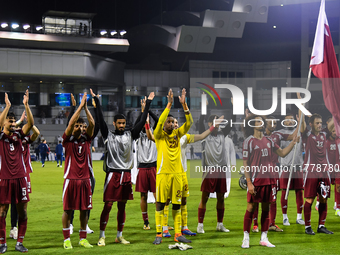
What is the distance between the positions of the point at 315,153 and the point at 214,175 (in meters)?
2.20

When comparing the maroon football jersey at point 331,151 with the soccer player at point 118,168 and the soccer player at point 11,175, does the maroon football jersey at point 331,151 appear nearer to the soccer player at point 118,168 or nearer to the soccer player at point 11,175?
the soccer player at point 118,168

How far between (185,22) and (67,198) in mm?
41243

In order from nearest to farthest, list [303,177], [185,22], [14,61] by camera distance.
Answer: [303,177]
[14,61]
[185,22]

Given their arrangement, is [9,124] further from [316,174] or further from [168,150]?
[316,174]

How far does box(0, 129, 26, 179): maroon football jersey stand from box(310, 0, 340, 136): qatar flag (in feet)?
20.6

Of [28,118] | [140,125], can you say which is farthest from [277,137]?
[28,118]

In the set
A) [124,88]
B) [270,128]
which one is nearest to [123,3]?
[124,88]

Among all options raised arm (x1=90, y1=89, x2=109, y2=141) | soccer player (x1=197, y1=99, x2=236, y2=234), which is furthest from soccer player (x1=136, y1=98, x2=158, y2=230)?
raised arm (x1=90, y1=89, x2=109, y2=141)

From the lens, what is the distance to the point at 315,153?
8.73 metres

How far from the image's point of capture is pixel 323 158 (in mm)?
8703

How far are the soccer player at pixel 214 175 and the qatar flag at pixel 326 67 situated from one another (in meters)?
2.44

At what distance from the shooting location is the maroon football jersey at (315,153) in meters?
8.63

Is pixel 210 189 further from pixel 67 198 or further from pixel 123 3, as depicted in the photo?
pixel 123 3

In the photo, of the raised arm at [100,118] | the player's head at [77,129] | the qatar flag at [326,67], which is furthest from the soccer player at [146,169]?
the qatar flag at [326,67]
